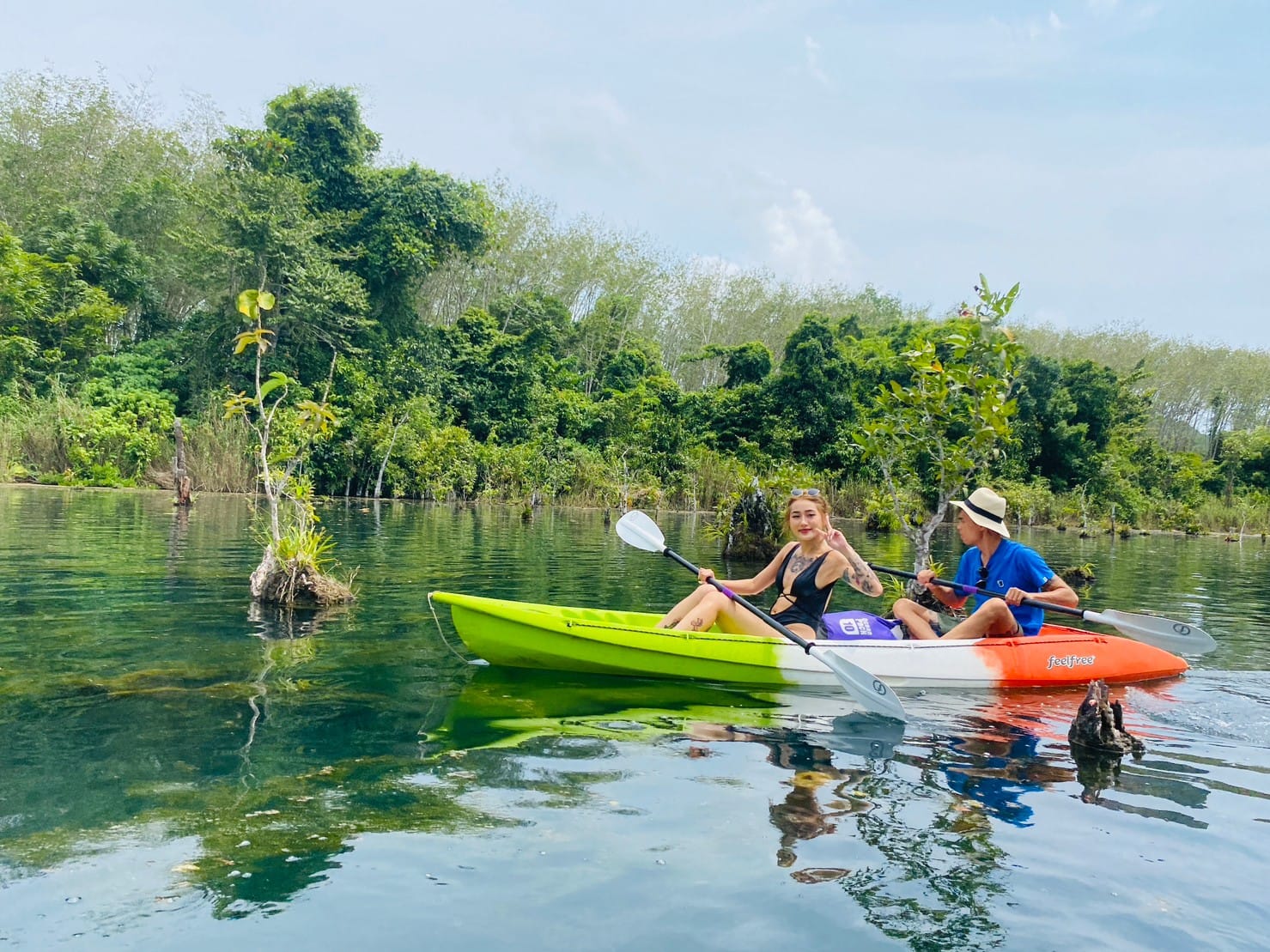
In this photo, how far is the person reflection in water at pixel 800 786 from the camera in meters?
3.33

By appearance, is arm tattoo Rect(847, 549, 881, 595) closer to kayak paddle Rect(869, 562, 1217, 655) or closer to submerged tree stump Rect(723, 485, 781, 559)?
kayak paddle Rect(869, 562, 1217, 655)

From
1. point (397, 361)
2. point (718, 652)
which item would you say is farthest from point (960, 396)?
point (397, 361)

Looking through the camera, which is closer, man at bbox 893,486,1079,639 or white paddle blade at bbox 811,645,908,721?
white paddle blade at bbox 811,645,908,721

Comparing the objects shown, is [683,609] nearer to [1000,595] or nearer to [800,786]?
[1000,595]

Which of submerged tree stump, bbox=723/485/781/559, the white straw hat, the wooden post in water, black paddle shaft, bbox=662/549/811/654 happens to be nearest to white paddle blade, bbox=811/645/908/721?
black paddle shaft, bbox=662/549/811/654

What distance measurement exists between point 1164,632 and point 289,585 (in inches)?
264

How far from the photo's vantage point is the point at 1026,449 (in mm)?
29125

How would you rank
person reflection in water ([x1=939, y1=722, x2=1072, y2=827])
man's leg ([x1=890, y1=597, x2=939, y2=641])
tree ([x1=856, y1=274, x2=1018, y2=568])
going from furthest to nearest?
1. tree ([x1=856, y1=274, x2=1018, y2=568])
2. man's leg ([x1=890, y1=597, x2=939, y2=641])
3. person reflection in water ([x1=939, y1=722, x2=1072, y2=827])

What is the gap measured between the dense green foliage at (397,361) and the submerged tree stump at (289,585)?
14420 millimetres

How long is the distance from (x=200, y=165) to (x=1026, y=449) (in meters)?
28.3

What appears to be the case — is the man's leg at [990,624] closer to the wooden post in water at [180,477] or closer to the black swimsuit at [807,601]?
the black swimsuit at [807,601]

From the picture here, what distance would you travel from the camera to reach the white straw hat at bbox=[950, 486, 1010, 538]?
20.1ft

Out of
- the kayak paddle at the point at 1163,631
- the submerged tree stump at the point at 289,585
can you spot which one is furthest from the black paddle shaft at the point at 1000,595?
the submerged tree stump at the point at 289,585

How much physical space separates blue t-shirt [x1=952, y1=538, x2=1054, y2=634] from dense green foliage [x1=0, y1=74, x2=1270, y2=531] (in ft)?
45.5
